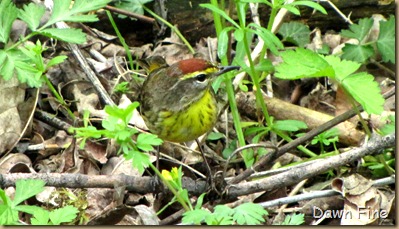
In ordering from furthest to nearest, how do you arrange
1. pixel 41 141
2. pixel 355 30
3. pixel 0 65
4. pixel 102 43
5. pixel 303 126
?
pixel 102 43
pixel 355 30
pixel 41 141
pixel 303 126
pixel 0 65

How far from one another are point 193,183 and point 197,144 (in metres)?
0.59

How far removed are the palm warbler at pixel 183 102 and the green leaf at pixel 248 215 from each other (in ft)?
3.53

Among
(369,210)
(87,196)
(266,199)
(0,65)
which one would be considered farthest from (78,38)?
(369,210)

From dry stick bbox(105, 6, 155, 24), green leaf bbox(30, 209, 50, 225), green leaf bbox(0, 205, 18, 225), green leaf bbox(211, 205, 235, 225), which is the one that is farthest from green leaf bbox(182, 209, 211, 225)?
dry stick bbox(105, 6, 155, 24)

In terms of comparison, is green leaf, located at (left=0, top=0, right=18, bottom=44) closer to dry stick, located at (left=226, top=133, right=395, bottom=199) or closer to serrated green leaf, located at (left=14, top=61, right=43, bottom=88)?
serrated green leaf, located at (left=14, top=61, right=43, bottom=88)

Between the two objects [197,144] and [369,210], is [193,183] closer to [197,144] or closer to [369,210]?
[197,144]

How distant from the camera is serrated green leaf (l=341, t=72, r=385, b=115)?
435cm

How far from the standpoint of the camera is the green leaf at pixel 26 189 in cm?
407

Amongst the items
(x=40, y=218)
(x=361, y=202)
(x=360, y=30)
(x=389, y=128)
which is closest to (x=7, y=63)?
(x=40, y=218)

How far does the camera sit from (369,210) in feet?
15.5

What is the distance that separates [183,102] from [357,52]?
5.43 ft

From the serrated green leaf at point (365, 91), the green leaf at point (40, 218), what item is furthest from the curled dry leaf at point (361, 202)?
the green leaf at point (40, 218)

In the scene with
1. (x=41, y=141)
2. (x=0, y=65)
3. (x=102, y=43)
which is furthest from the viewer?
(x=102, y=43)

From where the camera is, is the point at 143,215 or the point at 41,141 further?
the point at 41,141
